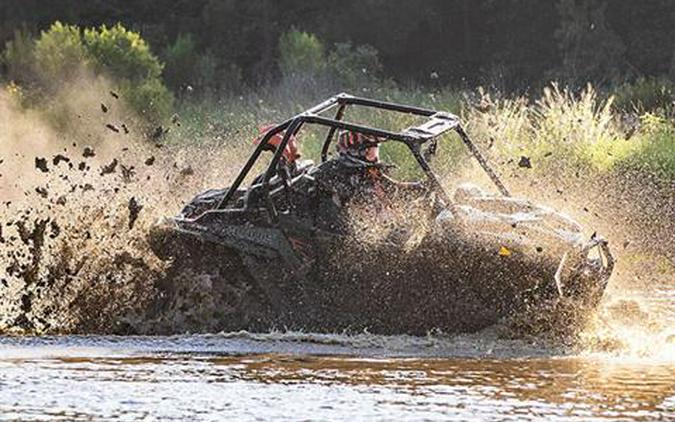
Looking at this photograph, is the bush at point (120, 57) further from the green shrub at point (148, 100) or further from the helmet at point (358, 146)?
the helmet at point (358, 146)

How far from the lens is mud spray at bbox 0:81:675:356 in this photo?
15.7 metres

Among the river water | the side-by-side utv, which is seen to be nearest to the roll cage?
the side-by-side utv

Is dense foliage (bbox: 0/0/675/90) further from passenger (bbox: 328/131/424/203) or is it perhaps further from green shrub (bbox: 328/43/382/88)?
passenger (bbox: 328/131/424/203)

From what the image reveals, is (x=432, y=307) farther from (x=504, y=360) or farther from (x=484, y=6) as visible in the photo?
(x=484, y=6)

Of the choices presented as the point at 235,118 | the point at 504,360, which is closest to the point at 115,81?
the point at 235,118

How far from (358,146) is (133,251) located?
6.73ft

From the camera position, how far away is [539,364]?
46.9 feet

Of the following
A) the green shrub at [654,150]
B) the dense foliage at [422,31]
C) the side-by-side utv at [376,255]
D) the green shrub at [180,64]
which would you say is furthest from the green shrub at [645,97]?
the side-by-side utv at [376,255]

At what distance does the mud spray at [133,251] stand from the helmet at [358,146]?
3.10ft

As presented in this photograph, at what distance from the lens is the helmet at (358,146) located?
15.6m

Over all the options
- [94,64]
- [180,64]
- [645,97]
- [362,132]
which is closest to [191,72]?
[180,64]

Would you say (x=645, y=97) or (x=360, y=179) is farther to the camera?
(x=645, y=97)

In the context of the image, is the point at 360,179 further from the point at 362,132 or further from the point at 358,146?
the point at 362,132

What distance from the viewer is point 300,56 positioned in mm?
41219
